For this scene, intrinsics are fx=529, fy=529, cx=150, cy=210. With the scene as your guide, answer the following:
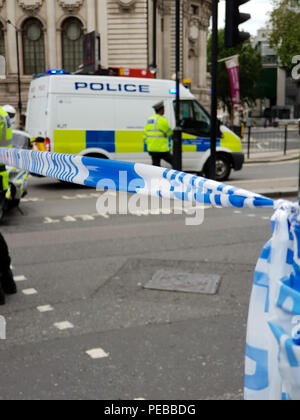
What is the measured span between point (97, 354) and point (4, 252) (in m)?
1.69

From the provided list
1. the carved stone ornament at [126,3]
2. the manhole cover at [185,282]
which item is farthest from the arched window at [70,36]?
the manhole cover at [185,282]

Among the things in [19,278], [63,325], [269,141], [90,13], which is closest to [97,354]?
[63,325]

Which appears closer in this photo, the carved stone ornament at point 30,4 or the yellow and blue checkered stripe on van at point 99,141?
the carved stone ornament at point 30,4

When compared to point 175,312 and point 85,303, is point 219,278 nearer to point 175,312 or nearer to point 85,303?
point 175,312

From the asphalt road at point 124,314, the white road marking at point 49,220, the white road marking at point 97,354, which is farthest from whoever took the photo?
the white road marking at point 49,220

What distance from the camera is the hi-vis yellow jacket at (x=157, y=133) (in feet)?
36.9

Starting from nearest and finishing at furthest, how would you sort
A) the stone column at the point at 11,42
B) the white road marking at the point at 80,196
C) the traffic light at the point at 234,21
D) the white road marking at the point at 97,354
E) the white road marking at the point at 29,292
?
the stone column at the point at 11,42, the white road marking at the point at 97,354, the white road marking at the point at 29,292, the traffic light at the point at 234,21, the white road marking at the point at 80,196

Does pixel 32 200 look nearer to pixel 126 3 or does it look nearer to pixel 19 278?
pixel 19 278

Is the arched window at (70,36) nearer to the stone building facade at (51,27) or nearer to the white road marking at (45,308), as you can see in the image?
the stone building facade at (51,27)

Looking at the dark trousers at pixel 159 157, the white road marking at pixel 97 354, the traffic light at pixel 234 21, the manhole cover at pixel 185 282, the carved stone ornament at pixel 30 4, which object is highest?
the traffic light at pixel 234 21

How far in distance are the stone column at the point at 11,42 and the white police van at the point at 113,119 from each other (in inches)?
182

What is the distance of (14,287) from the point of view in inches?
201

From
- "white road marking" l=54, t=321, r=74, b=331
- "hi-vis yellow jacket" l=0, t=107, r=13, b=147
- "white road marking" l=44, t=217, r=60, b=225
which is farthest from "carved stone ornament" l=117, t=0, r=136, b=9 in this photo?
"white road marking" l=44, t=217, r=60, b=225

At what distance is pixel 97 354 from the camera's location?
150 inches
